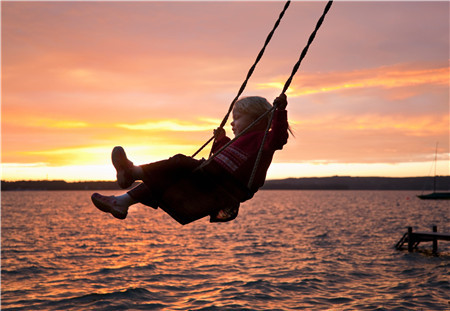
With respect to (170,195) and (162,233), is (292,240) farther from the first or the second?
(170,195)

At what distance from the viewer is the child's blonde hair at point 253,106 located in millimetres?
4941

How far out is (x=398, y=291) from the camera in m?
28.4

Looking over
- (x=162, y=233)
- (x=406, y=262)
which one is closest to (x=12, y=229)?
(x=162, y=233)

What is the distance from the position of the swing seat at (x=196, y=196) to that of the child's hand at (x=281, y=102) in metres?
0.89

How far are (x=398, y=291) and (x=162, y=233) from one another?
158ft

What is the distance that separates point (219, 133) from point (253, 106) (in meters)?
0.78

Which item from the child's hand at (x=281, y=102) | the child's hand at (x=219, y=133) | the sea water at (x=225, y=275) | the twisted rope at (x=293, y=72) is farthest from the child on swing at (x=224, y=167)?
the sea water at (x=225, y=275)

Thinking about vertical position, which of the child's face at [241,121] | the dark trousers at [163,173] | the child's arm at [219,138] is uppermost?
the child's face at [241,121]

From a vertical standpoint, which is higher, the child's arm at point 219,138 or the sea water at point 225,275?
the child's arm at point 219,138

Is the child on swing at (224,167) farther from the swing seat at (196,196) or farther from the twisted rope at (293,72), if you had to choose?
the twisted rope at (293,72)

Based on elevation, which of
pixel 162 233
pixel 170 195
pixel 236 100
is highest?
pixel 236 100

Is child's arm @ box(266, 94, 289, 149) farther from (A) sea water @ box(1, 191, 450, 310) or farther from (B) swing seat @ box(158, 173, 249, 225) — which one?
(A) sea water @ box(1, 191, 450, 310)

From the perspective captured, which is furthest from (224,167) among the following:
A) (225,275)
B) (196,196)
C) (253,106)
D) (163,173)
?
(225,275)

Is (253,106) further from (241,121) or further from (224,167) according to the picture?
(224,167)
